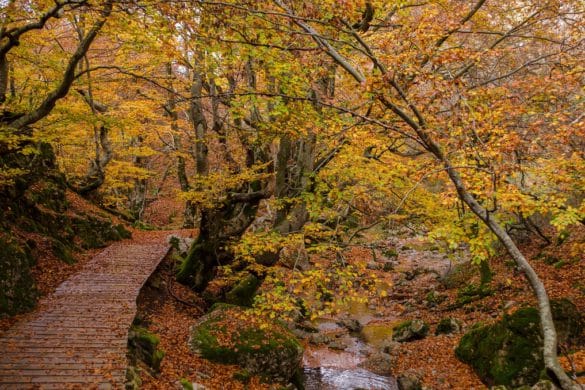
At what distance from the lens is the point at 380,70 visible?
22.3ft

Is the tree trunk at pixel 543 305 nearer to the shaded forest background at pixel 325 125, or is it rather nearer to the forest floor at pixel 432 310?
the shaded forest background at pixel 325 125

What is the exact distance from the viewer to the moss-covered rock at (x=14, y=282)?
9.32 meters

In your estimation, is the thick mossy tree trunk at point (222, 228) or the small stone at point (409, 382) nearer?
the small stone at point (409, 382)

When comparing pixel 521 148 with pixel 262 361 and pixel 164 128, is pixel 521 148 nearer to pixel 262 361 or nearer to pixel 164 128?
pixel 262 361

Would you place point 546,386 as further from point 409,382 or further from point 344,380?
point 344,380

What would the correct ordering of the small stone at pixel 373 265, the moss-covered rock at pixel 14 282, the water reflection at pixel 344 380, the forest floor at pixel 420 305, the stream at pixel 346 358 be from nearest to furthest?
the moss-covered rock at pixel 14 282 < the forest floor at pixel 420 305 < the water reflection at pixel 344 380 < the stream at pixel 346 358 < the small stone at pixel 373 265

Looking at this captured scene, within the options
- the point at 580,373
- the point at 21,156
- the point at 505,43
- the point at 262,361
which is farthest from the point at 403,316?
the point at 21,156

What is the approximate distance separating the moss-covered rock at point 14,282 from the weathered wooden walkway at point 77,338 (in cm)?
46

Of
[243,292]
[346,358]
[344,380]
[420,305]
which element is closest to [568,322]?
[344,380]

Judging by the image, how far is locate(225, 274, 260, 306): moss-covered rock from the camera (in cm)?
1490

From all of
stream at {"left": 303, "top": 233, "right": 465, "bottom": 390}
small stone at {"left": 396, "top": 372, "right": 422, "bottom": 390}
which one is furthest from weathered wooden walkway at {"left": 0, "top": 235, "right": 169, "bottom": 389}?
small stone at {"left": 396, "top": 372, "right": 422, "bottom": 390}

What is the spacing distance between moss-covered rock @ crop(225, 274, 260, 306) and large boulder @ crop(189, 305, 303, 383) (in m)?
2.82

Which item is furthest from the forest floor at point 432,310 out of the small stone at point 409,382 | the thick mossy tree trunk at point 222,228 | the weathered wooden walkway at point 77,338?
the thick mossy tree trunk at point 222,228

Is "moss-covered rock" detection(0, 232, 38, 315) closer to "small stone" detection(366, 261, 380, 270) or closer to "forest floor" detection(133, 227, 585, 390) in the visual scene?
"forest floor" detection(133, 227, 585, 390)
